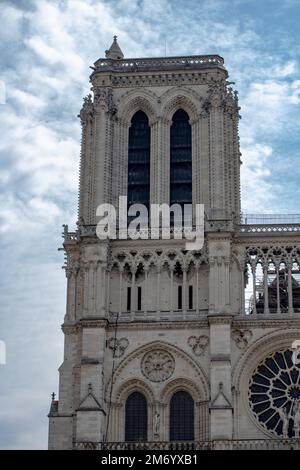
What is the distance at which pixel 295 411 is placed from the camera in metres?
52.3

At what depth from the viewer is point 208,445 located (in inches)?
2035

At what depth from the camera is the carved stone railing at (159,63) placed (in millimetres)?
59594

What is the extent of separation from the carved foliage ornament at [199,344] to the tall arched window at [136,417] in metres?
3.23

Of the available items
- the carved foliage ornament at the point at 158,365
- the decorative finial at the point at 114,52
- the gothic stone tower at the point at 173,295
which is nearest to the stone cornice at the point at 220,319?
the gothic stone tower at the point at 173,295

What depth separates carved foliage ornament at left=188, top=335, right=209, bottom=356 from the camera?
53656 millimetres

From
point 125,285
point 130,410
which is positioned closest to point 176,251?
point 125,285

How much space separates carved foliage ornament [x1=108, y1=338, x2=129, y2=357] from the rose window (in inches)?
236

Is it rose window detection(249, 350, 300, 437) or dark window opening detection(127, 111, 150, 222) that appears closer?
rose window detection(249, 350, 300, 437)

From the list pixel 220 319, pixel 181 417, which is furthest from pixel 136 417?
pixel 220 319

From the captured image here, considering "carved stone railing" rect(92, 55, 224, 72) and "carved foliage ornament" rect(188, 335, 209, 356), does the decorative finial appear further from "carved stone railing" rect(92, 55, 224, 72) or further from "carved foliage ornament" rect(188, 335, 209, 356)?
"carved foliage ornament" rect(188, 335, 209, 356)

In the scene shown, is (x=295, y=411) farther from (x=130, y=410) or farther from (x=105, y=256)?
(x=105, y=256)

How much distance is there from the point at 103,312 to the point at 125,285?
2.08 metres

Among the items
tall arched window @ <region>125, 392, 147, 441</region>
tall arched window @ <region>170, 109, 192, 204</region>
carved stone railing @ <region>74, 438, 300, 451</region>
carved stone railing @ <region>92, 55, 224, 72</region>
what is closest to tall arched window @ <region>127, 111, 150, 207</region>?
tall arched window @ <region>170, 109, 192, 204</region>

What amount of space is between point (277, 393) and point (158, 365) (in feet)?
18.1
